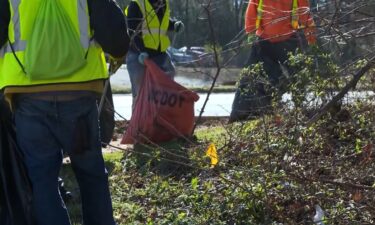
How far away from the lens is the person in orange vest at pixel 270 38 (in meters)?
5.10

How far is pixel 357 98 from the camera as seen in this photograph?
5449 millimetres

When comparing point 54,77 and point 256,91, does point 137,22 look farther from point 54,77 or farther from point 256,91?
point 54,77

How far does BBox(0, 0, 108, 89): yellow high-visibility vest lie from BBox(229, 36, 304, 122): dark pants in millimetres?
2186

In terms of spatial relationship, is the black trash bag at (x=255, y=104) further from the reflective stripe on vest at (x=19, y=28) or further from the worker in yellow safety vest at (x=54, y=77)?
the reflective stripe on vest at (x=19, y=28)

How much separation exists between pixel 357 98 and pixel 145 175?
167 centimetres

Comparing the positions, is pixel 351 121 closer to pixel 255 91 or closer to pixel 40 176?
pixel 255 91

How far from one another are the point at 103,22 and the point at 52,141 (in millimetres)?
663

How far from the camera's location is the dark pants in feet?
20.7

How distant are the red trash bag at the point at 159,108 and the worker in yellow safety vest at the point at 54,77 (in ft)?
10.3

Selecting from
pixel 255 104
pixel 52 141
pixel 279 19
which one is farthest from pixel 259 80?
pixel 52 141

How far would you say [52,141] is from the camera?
4184 millimetres

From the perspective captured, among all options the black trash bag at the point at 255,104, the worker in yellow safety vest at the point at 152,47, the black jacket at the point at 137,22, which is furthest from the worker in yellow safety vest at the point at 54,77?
the worker in yellow safety vest at the point at 152,47

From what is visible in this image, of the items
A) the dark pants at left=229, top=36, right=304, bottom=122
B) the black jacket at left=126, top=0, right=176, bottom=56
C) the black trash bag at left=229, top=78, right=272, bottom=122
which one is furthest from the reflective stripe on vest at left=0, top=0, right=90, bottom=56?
the black jacket at left=126, top=0, right=176, bottom=56

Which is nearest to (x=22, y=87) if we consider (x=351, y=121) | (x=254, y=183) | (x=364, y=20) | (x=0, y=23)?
(x=0, y=23)
